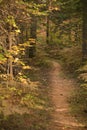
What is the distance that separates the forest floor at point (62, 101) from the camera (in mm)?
9133

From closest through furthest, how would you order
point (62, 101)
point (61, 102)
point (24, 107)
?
point (24, 107)
point (61, 102)
point (62, 101)

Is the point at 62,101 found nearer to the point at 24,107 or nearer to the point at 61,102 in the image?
the point at 61,102

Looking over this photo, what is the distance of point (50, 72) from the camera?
1912 cm

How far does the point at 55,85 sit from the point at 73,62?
5327 millimetres

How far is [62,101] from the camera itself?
12047 millimetres

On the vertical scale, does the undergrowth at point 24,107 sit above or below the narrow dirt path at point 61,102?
above

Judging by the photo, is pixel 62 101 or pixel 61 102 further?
pixel 62 101

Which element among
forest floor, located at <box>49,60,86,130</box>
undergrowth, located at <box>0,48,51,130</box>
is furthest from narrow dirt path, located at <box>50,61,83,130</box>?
undergrowth, located at <box>0,48,51,130</box>

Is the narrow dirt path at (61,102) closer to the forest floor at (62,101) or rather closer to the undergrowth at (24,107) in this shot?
the forest floor at (62,101)

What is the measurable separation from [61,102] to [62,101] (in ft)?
0.52

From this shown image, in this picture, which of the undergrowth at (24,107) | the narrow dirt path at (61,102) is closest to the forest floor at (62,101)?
the narrow dirt path at (61,102)

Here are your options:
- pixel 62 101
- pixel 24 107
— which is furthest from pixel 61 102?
pixel 24 107

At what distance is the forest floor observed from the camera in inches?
360

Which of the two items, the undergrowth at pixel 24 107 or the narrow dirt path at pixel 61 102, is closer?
the undergrowth at pixel 24 107
